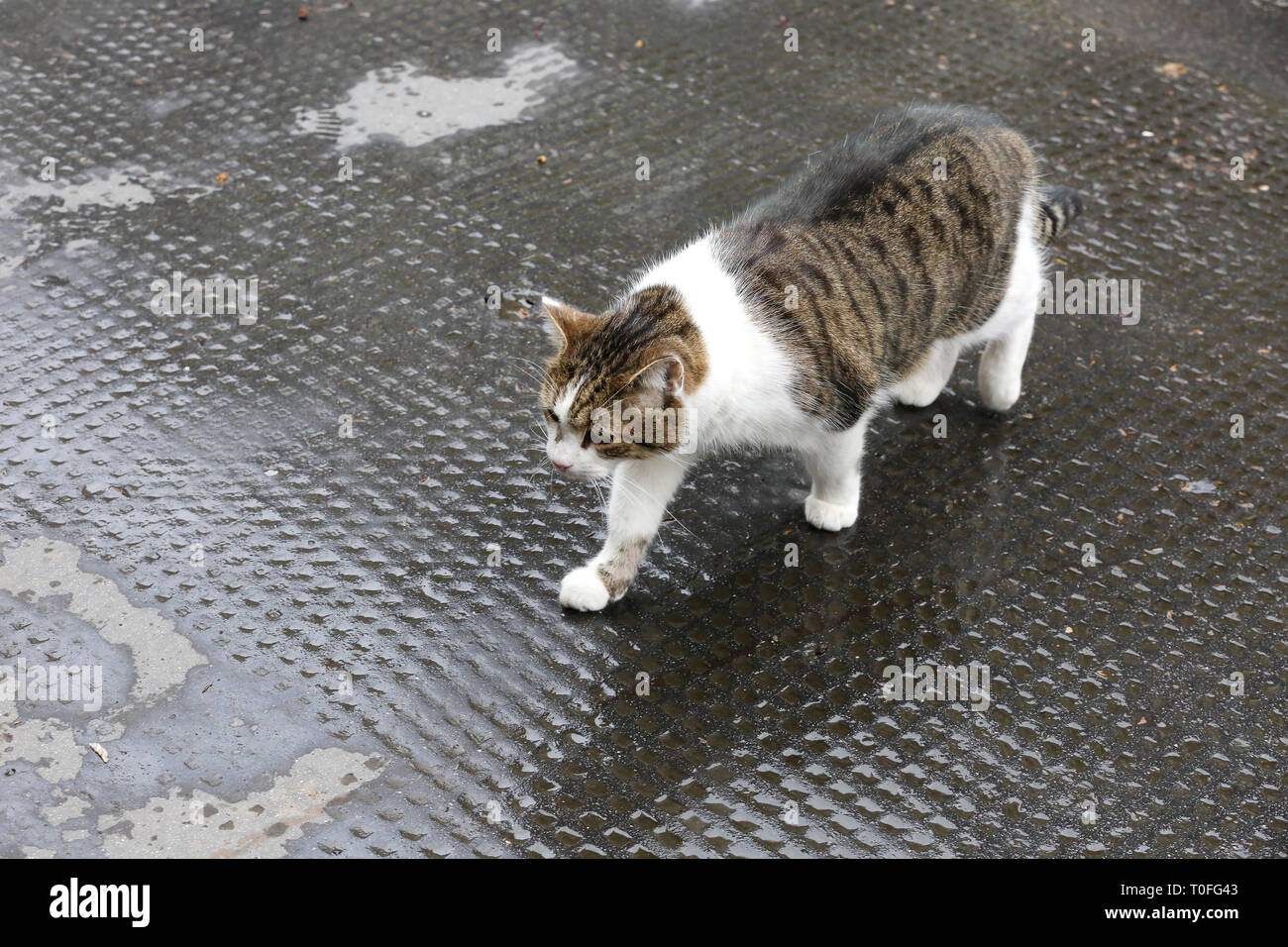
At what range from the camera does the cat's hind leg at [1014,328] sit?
2.73 meters

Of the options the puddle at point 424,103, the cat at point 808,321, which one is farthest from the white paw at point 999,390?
the puddle at point 424,103

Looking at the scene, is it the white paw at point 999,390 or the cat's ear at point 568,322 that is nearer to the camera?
the cat's ear at point 568,322

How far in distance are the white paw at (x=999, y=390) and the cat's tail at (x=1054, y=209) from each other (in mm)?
349

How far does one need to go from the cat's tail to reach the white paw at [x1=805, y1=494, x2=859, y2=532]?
0.83m

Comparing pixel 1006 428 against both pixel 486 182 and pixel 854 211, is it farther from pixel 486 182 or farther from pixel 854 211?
pixel 486 182

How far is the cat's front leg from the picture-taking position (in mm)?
2404

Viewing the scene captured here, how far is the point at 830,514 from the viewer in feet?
8.62

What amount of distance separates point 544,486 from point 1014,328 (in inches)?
45.2

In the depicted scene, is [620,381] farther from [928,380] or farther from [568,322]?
[928,380]

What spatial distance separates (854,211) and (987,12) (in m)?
2.28
